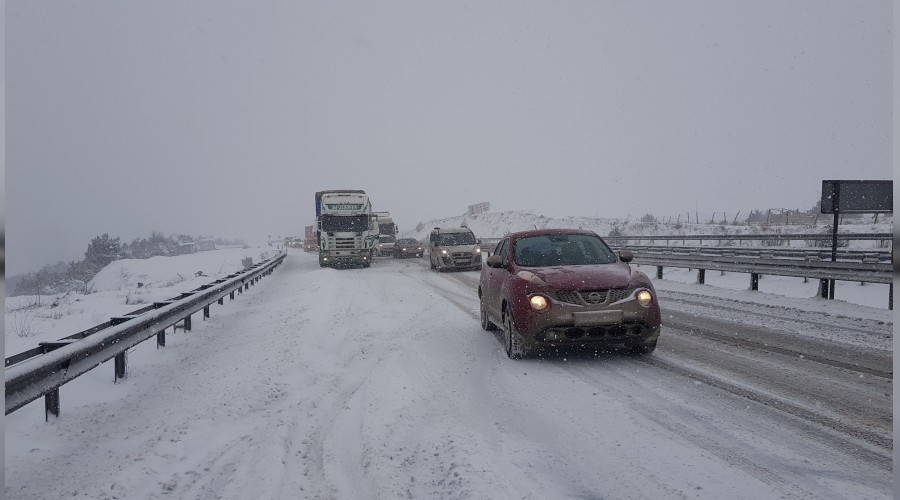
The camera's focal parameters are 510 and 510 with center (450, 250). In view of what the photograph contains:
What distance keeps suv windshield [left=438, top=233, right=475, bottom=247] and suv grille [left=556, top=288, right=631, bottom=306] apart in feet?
55.5

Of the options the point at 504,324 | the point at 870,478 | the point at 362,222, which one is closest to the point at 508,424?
the point at 870,478

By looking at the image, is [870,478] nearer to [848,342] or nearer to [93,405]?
[848,342]

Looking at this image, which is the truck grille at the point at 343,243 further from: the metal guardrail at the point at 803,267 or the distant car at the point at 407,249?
the metal guardrail at the point at 803,267

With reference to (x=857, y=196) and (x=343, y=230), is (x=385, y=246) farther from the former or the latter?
(x=857, y=196)

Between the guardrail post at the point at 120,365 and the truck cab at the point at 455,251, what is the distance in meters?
17.0

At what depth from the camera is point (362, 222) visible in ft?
85.1

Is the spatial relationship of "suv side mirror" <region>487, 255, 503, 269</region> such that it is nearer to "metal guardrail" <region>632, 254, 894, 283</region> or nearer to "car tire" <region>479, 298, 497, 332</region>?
"car tire" <region>479, 298, 497, 332</region>

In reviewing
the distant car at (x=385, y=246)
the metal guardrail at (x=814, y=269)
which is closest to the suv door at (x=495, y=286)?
the metal guardrail at (x=814, y=269)

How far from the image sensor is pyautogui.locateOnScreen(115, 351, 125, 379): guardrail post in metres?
5.57

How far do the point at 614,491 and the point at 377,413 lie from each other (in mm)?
2104

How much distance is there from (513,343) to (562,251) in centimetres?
169

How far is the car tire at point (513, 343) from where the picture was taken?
6316 mm

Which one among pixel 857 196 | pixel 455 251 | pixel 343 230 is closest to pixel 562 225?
pixel 343 230

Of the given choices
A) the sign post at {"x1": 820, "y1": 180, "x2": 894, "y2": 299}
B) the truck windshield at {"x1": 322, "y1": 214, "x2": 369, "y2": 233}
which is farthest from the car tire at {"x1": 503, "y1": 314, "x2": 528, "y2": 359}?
the truck windshield at {"x1": 322, "y1": 214, "x2": 369, "y2": 233}
